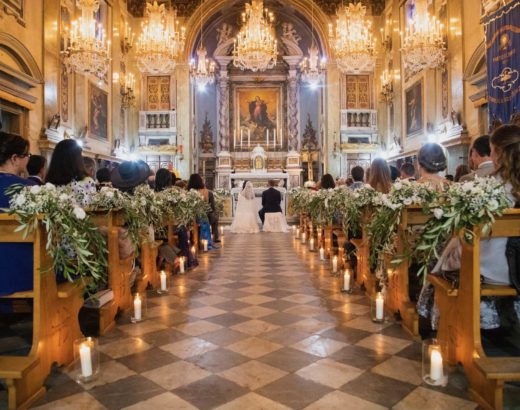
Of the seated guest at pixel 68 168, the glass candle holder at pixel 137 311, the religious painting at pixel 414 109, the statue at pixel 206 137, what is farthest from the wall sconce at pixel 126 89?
the glass candle holder at pixel 137 311

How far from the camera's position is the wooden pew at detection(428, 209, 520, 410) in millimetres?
2441

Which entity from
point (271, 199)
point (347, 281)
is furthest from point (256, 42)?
point (347, 281)

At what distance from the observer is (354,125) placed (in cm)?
1794

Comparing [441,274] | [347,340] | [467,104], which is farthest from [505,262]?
[467,104]

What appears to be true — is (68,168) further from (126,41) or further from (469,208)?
(126,41)

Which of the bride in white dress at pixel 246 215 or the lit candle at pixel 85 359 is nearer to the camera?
the lit candle at pixel 85 359

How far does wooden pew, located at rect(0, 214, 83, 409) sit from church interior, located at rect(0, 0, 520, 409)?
17mm

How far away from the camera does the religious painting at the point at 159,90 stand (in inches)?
707

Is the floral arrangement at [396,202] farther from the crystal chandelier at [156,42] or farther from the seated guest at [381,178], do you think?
the crystal chandelier at [156,42]

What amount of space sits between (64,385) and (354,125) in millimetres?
16486

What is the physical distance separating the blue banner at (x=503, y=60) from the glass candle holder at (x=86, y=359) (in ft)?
26.1

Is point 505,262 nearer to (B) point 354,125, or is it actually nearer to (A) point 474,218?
(A) point 474,218

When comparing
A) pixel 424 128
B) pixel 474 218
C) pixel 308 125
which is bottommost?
pixel 474 218

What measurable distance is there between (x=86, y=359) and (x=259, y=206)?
1319 centimetres
